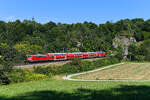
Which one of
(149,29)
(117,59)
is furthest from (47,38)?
(149,29)

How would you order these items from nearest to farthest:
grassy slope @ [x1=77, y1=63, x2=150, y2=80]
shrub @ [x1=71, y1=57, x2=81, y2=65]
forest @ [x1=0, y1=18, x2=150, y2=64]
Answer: grassy slope @ [x1=77, y1=63, x2=150, y2=80], shrub @ [x1=71, y1=57, x2=81, y2=65], forest @ [x1=0, y1=18, x2=150, y2=64]

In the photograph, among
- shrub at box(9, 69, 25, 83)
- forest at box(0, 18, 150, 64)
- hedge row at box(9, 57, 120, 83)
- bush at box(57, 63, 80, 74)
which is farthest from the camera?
forest at box(0, 18, 150, 64)

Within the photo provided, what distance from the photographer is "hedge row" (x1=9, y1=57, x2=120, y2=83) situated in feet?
105

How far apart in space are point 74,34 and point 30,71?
6748cm

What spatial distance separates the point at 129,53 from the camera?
8519 centimetres

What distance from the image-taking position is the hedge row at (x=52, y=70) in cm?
3190

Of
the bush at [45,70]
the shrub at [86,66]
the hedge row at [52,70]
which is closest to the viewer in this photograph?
the hedge row at [52,70]

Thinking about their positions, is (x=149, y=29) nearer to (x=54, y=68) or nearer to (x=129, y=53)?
(x=129, y=53)

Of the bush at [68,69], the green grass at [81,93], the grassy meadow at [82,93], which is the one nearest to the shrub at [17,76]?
the bush at [68,69]

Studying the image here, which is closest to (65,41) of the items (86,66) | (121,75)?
(86,66)

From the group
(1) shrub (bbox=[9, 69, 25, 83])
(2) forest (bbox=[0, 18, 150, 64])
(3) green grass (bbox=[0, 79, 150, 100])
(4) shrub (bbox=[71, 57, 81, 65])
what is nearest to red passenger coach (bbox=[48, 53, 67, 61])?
(4) shrub (bbox=[71, 57, 81, 65])

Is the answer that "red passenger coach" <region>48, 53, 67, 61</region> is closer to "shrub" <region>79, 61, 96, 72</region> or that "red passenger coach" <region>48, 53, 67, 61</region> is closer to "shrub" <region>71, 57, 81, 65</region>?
"shrub" <region>71, 57, 81, 65</region>

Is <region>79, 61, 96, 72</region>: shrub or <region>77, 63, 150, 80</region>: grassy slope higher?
<region>79, 61, 96, 72</region>: shrub

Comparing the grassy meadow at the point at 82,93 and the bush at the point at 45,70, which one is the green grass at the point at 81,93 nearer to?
the grassy meadow at the point at 82,93
